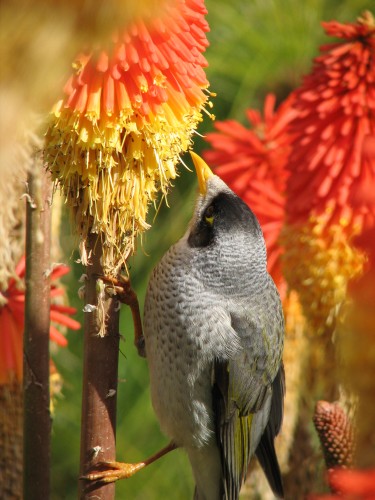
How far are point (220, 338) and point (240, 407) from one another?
13 centimetres

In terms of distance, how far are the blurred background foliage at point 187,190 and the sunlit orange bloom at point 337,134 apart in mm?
907

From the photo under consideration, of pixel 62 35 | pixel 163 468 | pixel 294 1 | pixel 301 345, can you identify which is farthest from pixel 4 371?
pixel 294 1

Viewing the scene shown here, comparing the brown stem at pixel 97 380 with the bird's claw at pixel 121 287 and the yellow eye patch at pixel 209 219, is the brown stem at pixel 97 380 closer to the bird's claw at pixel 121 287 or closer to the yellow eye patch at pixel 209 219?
the bird's claw at pixel 121 287

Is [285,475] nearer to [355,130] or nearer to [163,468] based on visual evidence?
[355,130]

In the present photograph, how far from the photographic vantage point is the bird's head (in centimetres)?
129

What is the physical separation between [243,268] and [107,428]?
0.45 m

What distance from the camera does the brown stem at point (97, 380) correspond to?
964 mm

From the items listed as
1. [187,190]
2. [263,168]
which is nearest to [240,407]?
[263,168]

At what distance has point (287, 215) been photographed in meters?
→ 1.42

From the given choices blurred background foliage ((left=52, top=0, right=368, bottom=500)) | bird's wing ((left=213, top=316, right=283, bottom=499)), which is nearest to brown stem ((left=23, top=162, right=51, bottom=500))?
bird's wing ((left=213, top=316, right=283, bottom=499))

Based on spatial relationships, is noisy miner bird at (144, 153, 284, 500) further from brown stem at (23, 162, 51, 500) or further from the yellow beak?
brown stem at (23, 162, 51, 500)

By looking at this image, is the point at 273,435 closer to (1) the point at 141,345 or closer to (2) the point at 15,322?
(1) the point at 141,345

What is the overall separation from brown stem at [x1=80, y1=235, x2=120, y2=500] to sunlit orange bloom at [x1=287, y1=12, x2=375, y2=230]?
49 centimetres

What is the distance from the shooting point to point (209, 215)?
1.33 meters
